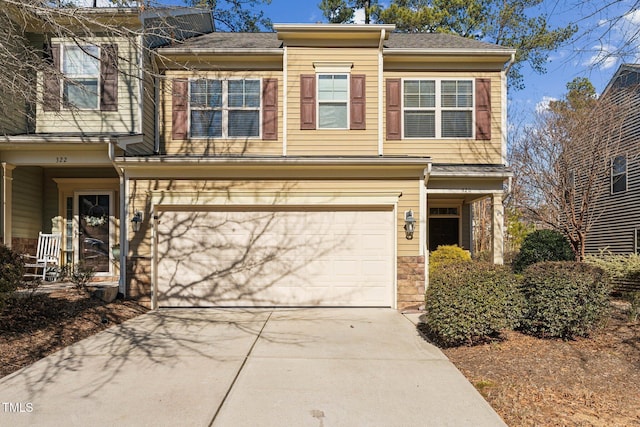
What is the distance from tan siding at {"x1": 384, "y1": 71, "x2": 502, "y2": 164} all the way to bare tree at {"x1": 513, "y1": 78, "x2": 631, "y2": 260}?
351cm

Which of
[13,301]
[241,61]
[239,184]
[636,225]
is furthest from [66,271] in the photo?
[636,225]

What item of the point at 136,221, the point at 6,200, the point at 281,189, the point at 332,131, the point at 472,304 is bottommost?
the point at 472,304

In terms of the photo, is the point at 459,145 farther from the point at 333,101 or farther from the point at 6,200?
the point at 6,200

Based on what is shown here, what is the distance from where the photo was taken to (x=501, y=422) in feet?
12.6

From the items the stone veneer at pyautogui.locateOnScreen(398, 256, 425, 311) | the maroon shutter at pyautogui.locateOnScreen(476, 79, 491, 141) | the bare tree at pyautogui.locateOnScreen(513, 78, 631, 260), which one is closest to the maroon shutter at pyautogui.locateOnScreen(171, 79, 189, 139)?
Answer: the stone veneer at pyautogui.locateOnScreen(398, 256, 425, 311)

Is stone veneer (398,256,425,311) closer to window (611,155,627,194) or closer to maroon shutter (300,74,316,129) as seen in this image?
maroon shutter (300,74,316,129)

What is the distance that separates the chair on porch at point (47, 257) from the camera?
9891 millimetres

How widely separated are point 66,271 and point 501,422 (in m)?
9.22

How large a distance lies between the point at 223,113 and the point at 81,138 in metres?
3.31

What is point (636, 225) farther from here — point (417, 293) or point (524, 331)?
point (524, 331)

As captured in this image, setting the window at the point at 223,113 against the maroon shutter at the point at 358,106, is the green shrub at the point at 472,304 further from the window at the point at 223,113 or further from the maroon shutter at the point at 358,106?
the window at the point at 223,113

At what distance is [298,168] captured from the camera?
8930 millimetres

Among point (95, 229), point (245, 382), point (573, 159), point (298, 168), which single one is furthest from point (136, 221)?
point (573, 159)

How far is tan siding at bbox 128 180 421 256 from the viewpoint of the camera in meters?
8.91
